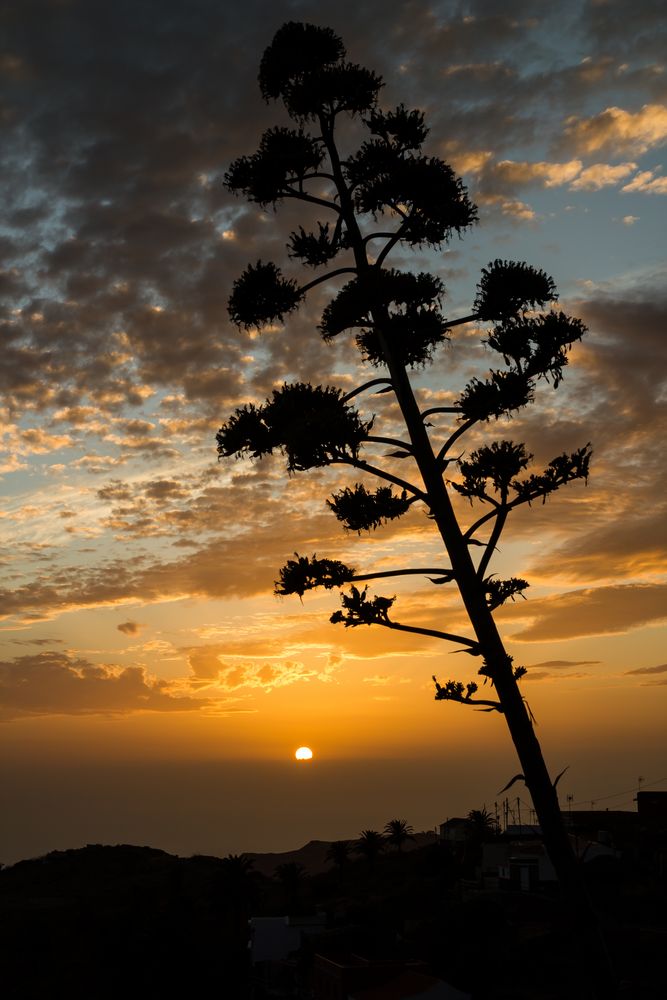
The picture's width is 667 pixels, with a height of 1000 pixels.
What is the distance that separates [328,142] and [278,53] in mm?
1324

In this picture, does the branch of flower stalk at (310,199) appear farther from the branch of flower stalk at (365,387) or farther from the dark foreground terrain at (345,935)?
the dark foreground terrain at (345,935)

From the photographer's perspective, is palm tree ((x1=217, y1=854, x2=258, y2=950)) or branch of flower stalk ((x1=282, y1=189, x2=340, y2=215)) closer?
branch of flower stalk ((x1=282, y1=189, x2=340, y2=215))

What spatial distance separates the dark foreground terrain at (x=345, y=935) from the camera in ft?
176

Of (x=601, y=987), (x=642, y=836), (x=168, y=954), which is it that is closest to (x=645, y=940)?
(x=168, y=954)

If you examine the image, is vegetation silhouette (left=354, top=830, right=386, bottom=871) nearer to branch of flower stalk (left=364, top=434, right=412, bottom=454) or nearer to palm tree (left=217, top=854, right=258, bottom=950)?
palm tree (left=217, top=854, right=258, bottom=950)

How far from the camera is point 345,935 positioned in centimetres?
6581

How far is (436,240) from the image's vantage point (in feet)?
41.8

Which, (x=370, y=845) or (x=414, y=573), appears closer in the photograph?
(x=414, y=573)

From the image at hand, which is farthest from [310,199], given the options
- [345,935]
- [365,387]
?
[345,935]

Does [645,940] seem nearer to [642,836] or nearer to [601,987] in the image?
[642,836]

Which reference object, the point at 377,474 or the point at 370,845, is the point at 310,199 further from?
the point at 370,845

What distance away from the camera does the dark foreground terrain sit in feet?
176

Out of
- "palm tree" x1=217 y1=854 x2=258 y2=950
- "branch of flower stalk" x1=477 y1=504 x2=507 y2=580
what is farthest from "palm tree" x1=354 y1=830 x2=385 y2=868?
"branch of flower stalk" x1=477 y1=504 x2=507 y2=580

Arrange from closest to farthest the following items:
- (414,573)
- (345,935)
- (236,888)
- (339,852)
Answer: (414,573), (345,935), (236,888), (339,852)
